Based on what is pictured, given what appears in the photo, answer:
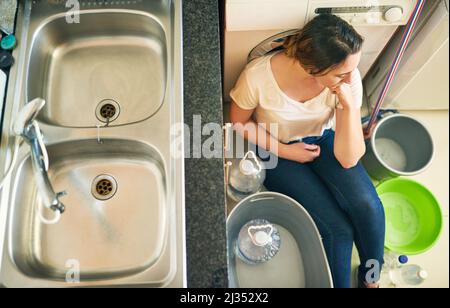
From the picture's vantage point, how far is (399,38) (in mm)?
1181

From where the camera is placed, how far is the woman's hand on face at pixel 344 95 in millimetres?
1024

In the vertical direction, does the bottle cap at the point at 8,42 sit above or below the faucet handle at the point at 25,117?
above

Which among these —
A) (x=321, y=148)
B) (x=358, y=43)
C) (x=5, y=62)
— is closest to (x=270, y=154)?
(x=321, y=148)

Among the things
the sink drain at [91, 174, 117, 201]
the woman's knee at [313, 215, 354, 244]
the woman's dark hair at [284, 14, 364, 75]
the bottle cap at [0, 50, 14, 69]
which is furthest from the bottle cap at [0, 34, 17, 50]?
the woman's knee at [313, 215, 354, 244]

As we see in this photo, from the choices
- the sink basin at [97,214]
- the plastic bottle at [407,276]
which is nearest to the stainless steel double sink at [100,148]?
the sink basin at [97,214]

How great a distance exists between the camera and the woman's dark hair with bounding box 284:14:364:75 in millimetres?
939

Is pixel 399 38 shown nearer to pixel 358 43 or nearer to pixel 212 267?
pixel 358 43

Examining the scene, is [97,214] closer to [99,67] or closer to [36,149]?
[36,149]

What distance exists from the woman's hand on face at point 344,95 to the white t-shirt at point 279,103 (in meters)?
0.02

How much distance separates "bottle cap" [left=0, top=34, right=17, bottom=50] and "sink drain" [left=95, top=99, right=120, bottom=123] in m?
0.25

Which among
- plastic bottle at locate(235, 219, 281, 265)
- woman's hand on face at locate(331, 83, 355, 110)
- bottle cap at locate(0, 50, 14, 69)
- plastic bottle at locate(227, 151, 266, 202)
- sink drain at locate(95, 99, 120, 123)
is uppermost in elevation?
bottle cap at locate(0, 50, 14, 69)

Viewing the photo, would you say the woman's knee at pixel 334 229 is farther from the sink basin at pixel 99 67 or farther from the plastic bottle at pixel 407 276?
the sink basin at pixel 99 67

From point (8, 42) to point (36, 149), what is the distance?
1.09ft

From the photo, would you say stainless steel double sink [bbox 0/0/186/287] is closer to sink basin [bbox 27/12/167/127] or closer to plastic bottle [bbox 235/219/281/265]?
sink basin [bbox 27/12/167/127]
